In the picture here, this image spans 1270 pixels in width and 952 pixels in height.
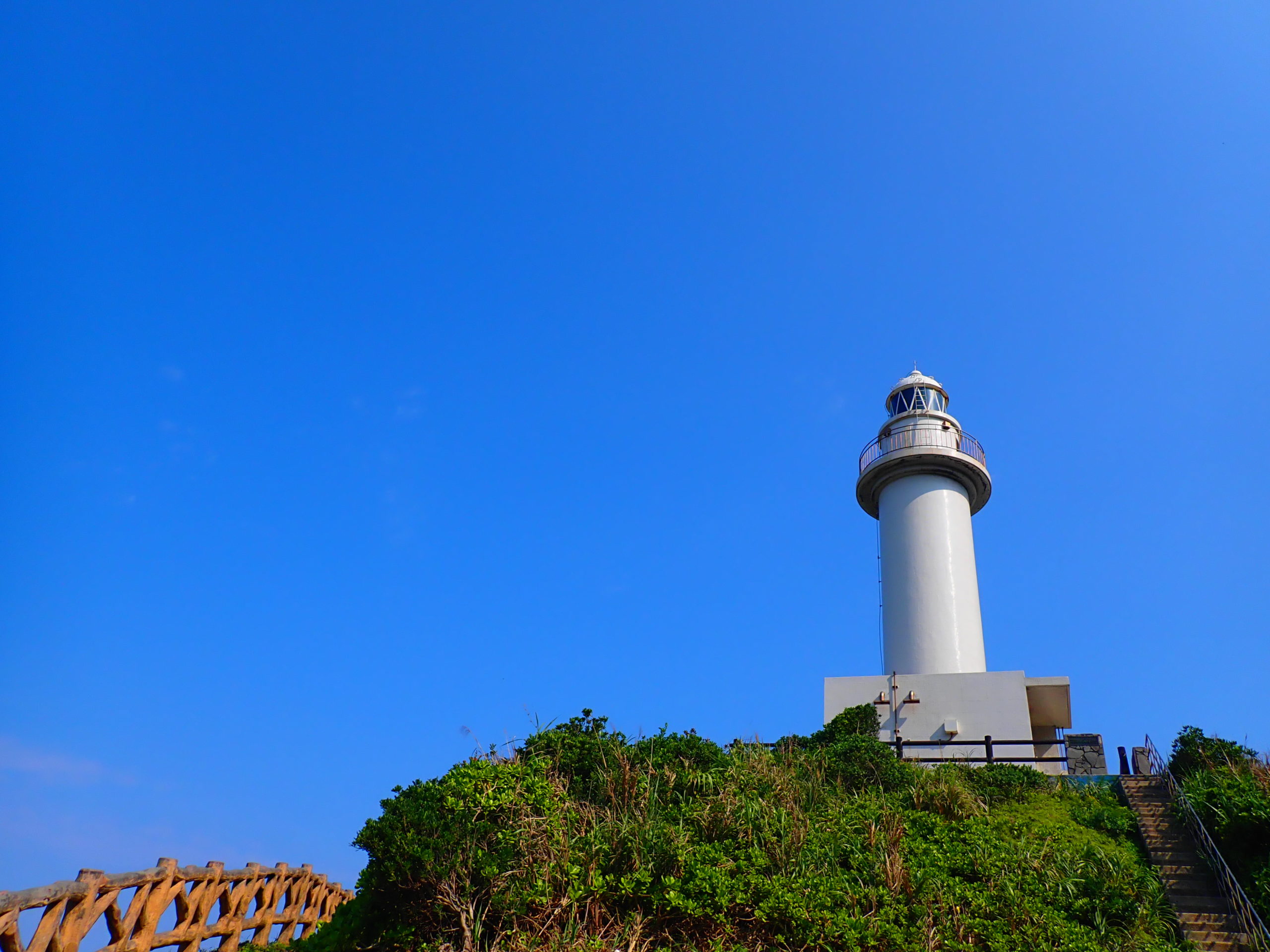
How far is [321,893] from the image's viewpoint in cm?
1415

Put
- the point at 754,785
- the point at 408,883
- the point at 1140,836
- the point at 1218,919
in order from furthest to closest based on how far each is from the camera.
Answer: the point at 1140,836, the point at 754,785, the point at 1218,919, the point at 408,883

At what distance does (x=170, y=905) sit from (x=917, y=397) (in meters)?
24.2

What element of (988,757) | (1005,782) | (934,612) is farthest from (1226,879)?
(934,612)

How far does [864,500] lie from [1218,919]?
17885 mm

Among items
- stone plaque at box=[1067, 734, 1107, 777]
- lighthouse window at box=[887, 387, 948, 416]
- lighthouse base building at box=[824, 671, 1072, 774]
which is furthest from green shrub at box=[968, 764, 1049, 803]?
lighthouse window at box=[887, 387, 948, 416]

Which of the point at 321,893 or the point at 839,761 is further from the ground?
the point at 839,761

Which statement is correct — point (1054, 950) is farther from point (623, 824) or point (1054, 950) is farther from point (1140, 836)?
point (1140, 836)

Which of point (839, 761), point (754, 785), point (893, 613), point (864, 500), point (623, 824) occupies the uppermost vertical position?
point (864, 500)

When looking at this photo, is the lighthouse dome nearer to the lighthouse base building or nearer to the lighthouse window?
the lighthouse window

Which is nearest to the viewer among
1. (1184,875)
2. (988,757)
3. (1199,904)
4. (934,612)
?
(1199,904)

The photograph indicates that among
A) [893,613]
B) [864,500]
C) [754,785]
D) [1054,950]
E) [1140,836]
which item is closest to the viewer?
[1054,950]

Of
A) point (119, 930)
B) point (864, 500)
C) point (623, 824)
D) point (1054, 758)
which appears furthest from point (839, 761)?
point (864, 500)

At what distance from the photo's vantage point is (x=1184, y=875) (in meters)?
12.3

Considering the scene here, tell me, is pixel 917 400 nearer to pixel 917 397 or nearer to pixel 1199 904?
pixel 917 397
